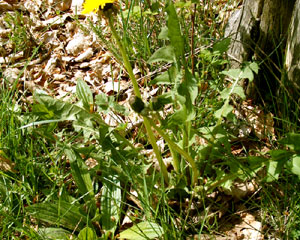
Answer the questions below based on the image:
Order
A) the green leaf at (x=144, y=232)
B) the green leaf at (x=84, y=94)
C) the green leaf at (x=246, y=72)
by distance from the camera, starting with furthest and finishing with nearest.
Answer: the green leaf at (x=84, y=94) < the green leaf at (x=246, y=72) < the green leaf at (x=144, y=232)

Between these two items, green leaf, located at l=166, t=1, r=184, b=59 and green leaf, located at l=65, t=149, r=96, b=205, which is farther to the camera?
green leaf, located at l=65, t=149, r=96, b=205

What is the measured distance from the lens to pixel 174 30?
141 cm

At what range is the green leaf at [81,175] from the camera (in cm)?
173

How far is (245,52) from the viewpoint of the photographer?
2.02 metres

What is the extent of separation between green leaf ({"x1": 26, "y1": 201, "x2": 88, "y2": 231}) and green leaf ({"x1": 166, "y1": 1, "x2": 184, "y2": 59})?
2.75ft

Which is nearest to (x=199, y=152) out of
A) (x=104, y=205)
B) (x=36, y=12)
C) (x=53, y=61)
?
(x=104, y=205)

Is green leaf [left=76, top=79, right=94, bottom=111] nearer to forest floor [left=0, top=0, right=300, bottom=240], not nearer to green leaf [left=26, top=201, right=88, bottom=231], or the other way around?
forest floor [left=0, top=0, right=300, bottom=240]

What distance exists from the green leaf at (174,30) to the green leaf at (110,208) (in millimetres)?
682

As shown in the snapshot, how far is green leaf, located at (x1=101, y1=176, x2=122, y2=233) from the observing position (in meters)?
1.66

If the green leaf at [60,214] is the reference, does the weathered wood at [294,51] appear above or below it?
above

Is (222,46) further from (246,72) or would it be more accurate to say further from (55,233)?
(55,233)

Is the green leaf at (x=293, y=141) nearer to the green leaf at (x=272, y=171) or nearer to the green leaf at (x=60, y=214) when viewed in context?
the green leaf at (x=272, y=171)

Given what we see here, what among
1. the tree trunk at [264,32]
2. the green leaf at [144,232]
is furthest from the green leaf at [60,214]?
the tree trunk at [264,32]

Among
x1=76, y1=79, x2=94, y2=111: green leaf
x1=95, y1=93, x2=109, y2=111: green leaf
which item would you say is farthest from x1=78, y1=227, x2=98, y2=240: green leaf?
x1=76, y1=79, x2=94, y2=111: green leaf
